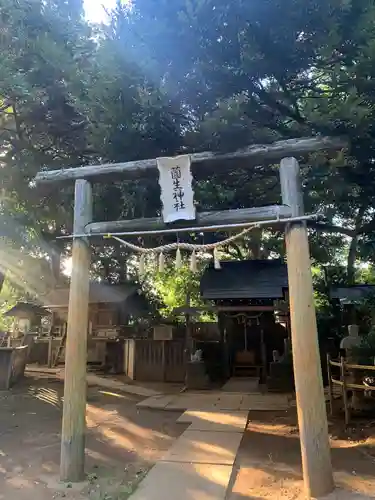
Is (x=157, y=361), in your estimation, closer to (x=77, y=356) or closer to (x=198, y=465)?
(x=198, y=465)

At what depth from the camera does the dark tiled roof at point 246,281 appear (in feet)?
36.4

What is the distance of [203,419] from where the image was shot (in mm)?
8008

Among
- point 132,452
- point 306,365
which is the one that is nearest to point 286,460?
point 306,365

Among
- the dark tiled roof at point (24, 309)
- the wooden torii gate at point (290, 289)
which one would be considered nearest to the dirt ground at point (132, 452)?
the wooden torii gate at point (290, 289)

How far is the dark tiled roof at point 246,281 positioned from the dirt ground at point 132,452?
327cm

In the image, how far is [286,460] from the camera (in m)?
5.73

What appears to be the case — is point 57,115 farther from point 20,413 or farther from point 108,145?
point 20,413

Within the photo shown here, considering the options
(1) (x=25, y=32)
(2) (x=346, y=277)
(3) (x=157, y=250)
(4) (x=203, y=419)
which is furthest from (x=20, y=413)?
(2) (x=346, y=277)

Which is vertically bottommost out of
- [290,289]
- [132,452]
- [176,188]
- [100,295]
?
[132,452]

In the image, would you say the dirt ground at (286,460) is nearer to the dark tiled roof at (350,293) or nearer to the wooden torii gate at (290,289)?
the wooden torii gate at (290,289)

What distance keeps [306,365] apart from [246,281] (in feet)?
23.4

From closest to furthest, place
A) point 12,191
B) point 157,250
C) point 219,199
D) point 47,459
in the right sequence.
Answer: point 157,250 → point 47,459 → point 219,199 → point 12,191

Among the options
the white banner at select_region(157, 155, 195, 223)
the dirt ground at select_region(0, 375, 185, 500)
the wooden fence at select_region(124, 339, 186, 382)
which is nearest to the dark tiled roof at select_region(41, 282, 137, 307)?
the wooden fence at select_region(124, 339, 186, 382)

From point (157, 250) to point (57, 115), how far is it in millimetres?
5321
